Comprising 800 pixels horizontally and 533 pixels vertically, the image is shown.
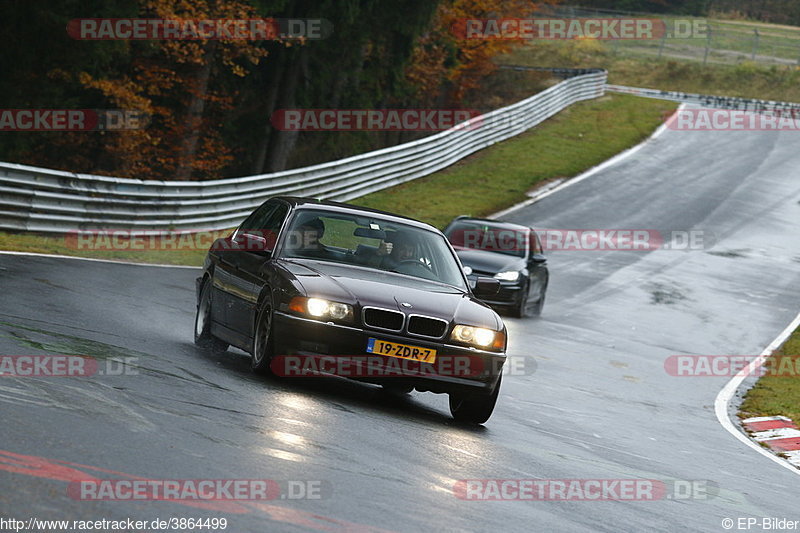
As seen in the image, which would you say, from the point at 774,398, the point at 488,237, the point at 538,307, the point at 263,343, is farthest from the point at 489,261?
the point at 263,343

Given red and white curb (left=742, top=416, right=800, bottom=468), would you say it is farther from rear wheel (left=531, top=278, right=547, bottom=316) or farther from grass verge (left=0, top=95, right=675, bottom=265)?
grass verge (left=0, top=95, right=675, bottom=265)

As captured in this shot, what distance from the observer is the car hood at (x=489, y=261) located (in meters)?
20.7

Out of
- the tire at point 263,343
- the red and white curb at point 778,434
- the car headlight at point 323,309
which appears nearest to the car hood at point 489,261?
the red and white curb at point 778,434

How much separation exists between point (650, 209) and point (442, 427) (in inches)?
1129

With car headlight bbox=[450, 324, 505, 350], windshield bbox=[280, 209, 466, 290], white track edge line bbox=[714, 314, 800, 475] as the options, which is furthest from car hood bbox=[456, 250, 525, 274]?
car headlight bbox=[450, 324, 505, 350]

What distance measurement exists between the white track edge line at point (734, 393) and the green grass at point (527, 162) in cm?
1097

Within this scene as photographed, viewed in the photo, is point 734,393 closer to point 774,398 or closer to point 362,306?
point 774,398

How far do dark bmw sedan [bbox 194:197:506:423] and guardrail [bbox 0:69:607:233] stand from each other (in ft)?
35.4

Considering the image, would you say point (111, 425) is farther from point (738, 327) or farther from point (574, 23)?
point (574, 23)

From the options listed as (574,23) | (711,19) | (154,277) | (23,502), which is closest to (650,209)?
(154,277)

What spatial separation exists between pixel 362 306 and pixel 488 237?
1272 centimetres

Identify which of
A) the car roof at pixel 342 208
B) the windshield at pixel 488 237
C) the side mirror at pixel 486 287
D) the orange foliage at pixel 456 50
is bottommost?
the windshield at pixel 488 237

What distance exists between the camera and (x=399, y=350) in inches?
373

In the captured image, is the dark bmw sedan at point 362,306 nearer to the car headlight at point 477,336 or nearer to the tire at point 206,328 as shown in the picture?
the car headlight at point 477,336
